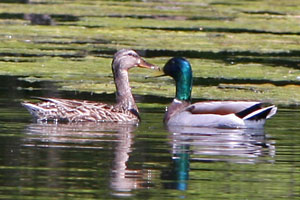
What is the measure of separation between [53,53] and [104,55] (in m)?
0.83

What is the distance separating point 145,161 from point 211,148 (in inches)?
39.9

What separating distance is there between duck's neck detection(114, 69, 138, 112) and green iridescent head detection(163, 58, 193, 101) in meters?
0.51

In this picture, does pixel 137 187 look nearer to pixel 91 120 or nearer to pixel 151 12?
pixel 91 120

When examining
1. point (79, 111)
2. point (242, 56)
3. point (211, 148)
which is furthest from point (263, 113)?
point (242, 56)

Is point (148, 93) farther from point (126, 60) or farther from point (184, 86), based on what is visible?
point (184, 86)

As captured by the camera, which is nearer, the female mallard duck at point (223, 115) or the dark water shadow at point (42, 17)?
the female mallard duck at point (223, 115)

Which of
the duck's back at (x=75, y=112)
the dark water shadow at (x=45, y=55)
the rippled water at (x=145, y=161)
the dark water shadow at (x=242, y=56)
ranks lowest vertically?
the rippled water at (x=145, y=161)

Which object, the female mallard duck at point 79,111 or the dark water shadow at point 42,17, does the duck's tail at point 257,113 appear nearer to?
the female mallard duck at point 79,111

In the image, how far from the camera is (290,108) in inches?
499

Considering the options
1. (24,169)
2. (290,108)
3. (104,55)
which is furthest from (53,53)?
(24,169)

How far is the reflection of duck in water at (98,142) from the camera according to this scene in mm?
7734

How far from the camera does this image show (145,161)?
869cm

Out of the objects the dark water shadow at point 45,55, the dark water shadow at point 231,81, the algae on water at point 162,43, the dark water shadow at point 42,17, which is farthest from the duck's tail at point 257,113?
the dark water shadow at point 42,17

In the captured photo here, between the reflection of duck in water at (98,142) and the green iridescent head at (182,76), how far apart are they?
3.13ft
